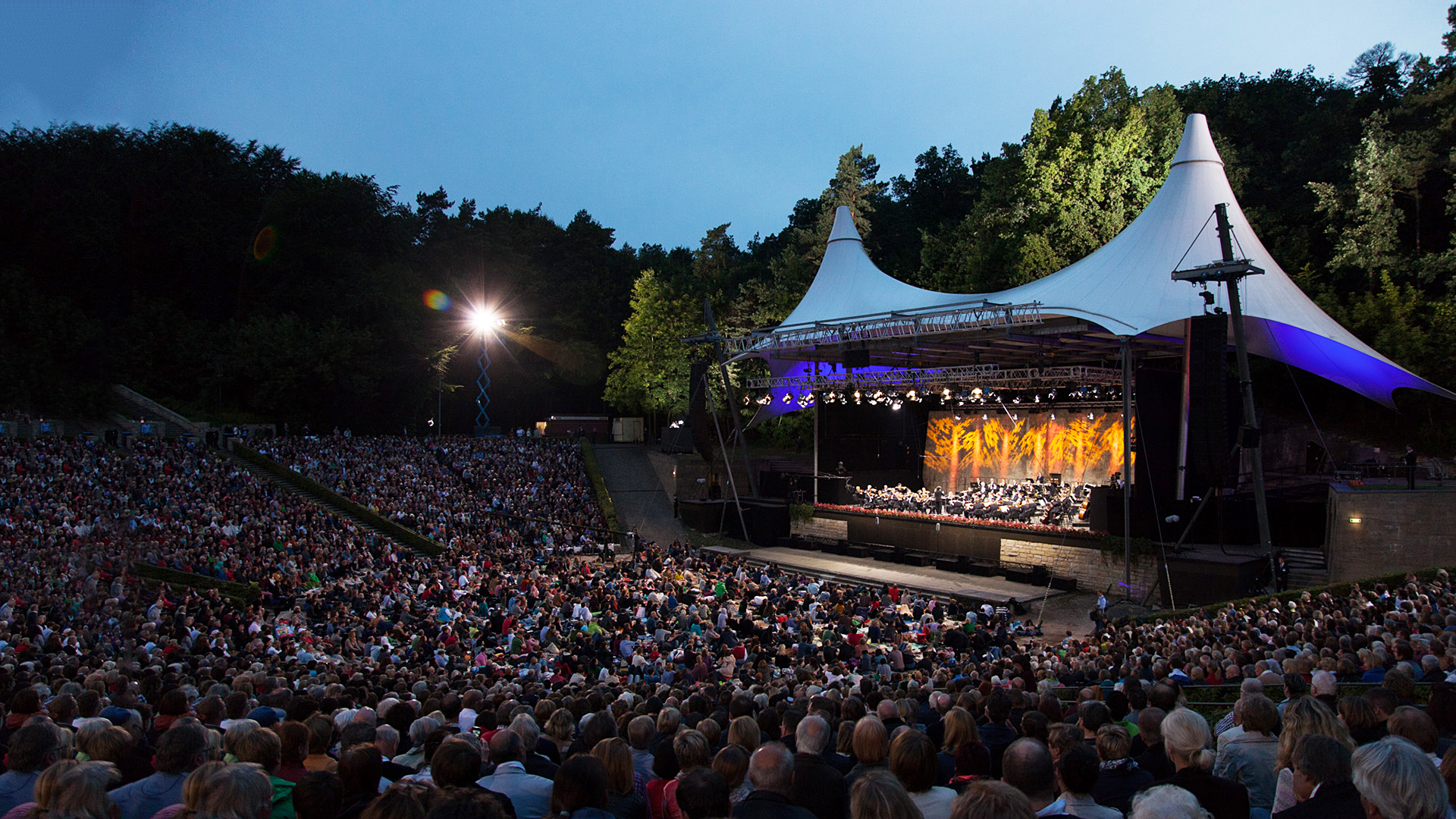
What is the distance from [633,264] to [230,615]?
3846 cm

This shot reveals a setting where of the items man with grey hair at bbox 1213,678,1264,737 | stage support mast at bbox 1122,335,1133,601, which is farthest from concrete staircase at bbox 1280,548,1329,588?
man with grey hair at bbox 1213,678,1264,737

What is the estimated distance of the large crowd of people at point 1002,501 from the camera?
793 inches

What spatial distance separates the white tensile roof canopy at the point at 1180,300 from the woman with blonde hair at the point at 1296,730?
14356 millimetres

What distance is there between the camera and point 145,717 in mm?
5703

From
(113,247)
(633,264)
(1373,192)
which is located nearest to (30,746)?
(1373,192)

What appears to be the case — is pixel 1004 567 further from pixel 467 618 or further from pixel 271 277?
pixel 271 277

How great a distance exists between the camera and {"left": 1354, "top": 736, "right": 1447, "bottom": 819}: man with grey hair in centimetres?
207

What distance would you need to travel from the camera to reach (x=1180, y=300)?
1656 centimetres

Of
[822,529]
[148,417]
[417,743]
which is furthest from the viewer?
[148,417]

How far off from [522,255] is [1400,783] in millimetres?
45723

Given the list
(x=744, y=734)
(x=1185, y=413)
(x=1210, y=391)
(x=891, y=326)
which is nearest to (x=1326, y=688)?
(x=744, y=734)

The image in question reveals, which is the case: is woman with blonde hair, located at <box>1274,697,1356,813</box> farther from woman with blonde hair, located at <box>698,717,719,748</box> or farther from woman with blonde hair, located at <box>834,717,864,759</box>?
woman with blonde hair, located at <box>698,717,719,748</box>

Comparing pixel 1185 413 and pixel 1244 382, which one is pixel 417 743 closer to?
pixel 1244 382

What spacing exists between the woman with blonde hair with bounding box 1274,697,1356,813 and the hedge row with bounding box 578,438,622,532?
23.3 meters
